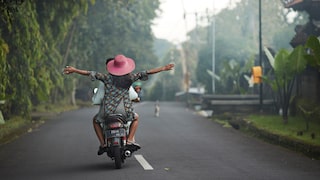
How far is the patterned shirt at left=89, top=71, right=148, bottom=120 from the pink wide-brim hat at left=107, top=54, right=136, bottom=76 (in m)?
0.13

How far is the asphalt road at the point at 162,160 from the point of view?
10.0 meters

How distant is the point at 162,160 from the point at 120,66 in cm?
209

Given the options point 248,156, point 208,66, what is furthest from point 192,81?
point 248,156

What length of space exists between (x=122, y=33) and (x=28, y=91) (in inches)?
1257

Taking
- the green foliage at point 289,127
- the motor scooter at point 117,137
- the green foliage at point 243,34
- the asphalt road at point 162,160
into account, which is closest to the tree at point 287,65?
the green foliage at point 289,127

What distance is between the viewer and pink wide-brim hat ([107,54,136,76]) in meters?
10.9

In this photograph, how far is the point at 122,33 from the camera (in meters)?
53.8

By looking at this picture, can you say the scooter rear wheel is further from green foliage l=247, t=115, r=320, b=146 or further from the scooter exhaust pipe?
green foliage l=247, t=115, r=320, b=146

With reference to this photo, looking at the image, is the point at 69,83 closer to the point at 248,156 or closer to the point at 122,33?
the point at 122,33

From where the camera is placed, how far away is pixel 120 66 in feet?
35.9

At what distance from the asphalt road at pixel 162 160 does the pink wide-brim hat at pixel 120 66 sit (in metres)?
1.65

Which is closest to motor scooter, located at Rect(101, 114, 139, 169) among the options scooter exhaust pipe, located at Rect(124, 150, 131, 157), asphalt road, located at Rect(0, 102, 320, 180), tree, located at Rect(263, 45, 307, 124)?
scooter exhaust pipe, located at Rect(124, 150, 131, 157)

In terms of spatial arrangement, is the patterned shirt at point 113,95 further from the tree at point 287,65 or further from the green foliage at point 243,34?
the green foliage at point 243,34

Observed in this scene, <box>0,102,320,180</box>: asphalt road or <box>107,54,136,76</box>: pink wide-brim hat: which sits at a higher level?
<box>107,54,136,76</box>: pink wide-brim hat
